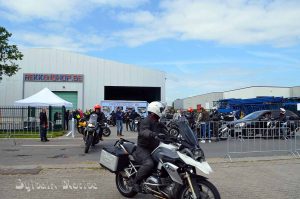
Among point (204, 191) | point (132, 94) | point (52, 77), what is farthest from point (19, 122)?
point (132, 94)

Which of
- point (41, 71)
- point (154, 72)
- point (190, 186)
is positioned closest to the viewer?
point (190, 186)

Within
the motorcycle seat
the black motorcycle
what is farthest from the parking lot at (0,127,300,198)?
the black motorcycle

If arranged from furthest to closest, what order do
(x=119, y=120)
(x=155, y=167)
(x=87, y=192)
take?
(x=119, y=120)
(x=87, y=192)
(x=155, y=167)

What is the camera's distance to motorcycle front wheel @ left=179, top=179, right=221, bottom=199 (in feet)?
20.0

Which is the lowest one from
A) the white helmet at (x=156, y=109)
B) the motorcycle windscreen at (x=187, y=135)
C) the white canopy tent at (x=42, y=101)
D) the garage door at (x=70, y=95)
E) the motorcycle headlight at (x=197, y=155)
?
the motorcycle headlight at (x=197, y=155)

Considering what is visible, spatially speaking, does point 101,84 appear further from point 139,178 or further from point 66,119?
point 139,178

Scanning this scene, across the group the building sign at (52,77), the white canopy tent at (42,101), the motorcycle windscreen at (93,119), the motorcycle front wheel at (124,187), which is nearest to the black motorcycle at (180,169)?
the motorcycle front wheel at (124,187)

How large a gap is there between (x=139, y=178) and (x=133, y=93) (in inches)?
2472

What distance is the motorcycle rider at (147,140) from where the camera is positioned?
689 cm

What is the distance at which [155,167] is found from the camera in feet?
22.5

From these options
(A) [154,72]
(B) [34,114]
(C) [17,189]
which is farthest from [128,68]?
(C) [17,189]

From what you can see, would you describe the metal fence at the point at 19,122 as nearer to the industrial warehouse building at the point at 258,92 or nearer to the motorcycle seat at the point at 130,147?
the motorcycle seat at the point at 130,147

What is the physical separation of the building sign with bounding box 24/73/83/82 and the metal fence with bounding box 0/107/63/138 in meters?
22.6

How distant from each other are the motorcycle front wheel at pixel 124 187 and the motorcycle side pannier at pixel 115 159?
230mm
